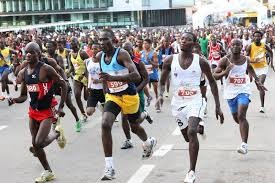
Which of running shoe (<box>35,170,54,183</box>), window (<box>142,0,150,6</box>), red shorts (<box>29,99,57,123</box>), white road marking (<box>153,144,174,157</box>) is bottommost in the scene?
white road marking (<box>153,144,174,157</box>)

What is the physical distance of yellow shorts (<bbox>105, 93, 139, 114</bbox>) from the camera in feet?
24.8

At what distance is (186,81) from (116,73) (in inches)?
35.9

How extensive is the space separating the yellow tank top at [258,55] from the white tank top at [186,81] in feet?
19.6

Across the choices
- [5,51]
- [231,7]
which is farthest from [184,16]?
[5,51]

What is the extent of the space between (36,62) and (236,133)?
4.42 meters

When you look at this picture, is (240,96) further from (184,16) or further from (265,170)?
(184,16)

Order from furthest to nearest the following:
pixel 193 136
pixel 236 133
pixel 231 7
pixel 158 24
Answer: pixel 158 24 → pixel 231 7 → pixel 236 133 → pixel 193 136

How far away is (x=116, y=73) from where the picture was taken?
7.41 meters

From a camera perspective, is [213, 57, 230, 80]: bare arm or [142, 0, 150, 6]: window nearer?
[213, 57, 230, 80]: bare arm

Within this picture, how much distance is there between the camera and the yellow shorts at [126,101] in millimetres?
7566

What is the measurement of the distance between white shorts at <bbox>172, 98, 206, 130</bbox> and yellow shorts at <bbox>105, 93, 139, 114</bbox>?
0.68 m

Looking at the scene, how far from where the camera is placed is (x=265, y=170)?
7.64 m

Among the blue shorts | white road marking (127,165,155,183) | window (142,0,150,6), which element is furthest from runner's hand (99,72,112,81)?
window (142,0,150,6)

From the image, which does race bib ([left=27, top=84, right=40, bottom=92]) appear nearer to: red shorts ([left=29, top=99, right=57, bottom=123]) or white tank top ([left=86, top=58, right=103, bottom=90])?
red shorts ([left=29, top=99, right=57, bottom=123])
